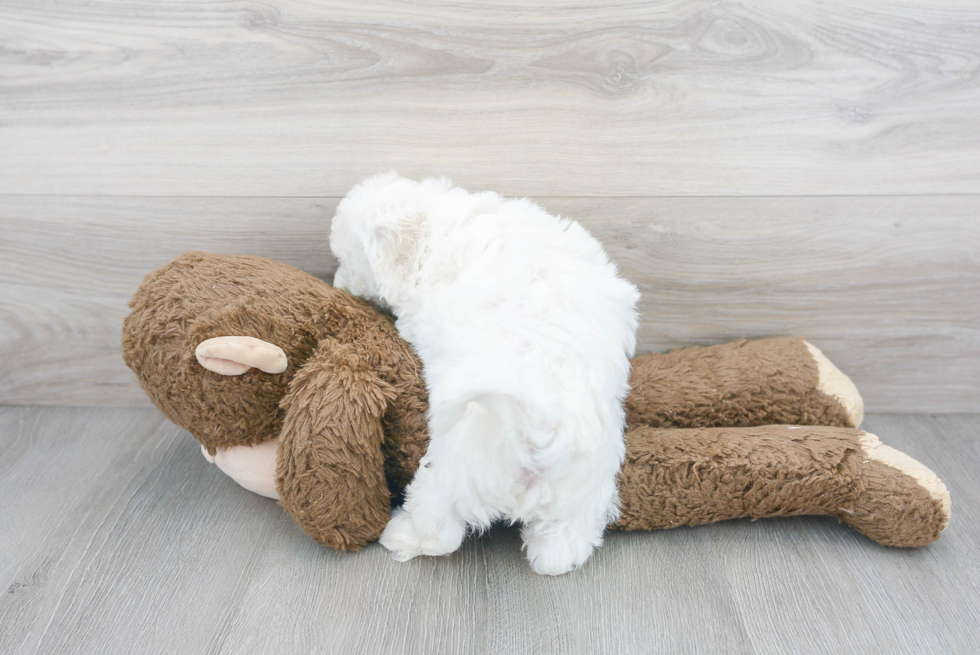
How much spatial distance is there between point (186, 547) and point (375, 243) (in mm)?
456

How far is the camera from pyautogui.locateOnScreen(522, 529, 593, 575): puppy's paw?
2.36 ft

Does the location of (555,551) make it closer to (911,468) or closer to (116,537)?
(911,468)

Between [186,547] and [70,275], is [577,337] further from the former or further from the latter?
[70,275]

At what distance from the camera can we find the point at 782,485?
0.77m

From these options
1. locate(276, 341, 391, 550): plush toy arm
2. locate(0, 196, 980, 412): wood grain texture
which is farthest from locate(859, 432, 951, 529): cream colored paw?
locate(276, 341, 391, 550): plush toy arm

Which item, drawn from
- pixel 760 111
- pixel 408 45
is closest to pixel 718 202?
pixel 760 111

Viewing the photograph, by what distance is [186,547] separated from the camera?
2.62ft

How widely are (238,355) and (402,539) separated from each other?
0.96ft

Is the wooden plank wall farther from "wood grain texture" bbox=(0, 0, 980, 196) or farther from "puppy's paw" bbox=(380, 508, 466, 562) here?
"puppy's paw" bbox=(380, 508, 466, 562)

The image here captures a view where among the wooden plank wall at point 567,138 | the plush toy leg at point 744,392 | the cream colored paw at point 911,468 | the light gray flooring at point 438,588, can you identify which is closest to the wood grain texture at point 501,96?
the wooden plank wall at point 567,138

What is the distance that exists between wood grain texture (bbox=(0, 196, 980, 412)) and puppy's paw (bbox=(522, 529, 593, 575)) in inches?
15.0

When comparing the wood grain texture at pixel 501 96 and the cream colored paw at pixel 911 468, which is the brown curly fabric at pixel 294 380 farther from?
the cream colored paw at pixel 911 468

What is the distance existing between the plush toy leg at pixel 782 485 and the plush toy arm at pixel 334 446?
12.2 inches

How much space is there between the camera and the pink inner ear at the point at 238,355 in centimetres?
71
